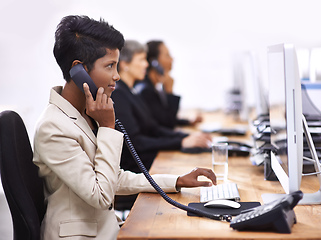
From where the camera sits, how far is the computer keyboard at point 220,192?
61.0 inches

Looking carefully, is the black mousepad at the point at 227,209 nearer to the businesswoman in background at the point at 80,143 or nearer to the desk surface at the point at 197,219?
the desk surface at the point at 197,219

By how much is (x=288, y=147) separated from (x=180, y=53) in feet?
13.7

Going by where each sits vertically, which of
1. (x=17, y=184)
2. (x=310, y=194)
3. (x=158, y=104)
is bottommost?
(x=158, y=104)

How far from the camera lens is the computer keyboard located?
5.09 ft

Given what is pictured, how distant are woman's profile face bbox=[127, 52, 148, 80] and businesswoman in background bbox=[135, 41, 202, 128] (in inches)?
18.4

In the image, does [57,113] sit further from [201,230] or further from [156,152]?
[156,152]

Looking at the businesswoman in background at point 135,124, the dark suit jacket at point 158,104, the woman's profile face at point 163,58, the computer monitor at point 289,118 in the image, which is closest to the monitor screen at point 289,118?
the computer monitor at point 289,118

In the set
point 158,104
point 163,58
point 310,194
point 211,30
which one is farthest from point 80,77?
point 211,30

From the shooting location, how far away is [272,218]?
119 cm

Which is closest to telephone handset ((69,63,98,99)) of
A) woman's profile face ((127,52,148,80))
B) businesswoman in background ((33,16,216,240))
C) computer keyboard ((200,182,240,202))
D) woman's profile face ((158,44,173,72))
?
businesswoman in background ((33,16,216,240))

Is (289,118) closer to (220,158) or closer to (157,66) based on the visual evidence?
(220,158)

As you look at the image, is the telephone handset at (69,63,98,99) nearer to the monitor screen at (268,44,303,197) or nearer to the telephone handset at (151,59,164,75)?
the monitor screen at (268,44,303,197)

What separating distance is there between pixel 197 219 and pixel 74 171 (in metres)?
0.40

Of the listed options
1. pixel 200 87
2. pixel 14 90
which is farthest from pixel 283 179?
pixel 200 87
